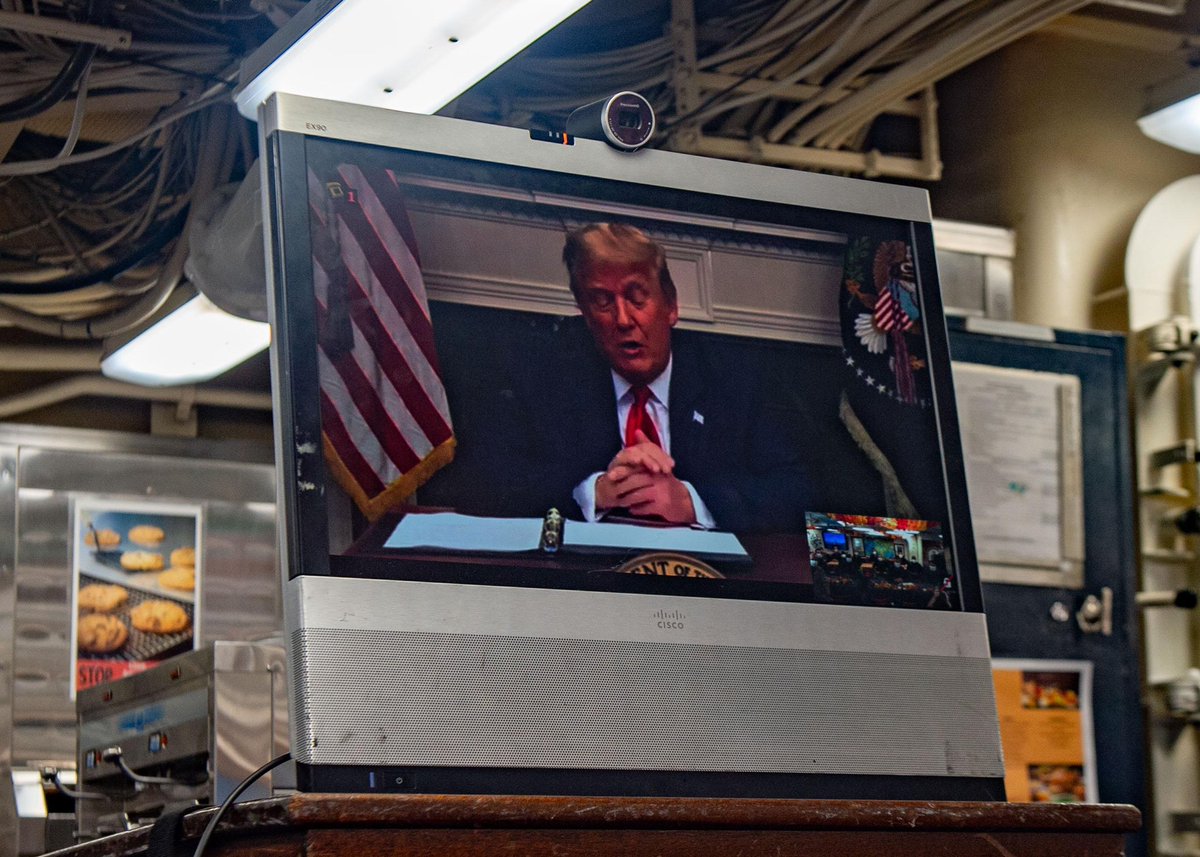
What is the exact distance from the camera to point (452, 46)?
2436 mm

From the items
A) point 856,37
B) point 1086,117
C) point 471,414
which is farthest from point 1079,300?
point 471,414

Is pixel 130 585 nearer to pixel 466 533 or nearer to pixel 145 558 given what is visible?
pixel 145 558

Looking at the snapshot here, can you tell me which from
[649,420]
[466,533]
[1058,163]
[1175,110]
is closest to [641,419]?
[649,420]

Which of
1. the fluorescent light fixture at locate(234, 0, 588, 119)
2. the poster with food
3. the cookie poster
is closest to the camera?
the fluorescent light fixture at locate(234, 0, 588, 119)

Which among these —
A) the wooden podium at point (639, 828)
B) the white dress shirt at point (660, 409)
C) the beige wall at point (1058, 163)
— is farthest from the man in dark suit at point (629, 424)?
the beige wall at point (1058, 163)

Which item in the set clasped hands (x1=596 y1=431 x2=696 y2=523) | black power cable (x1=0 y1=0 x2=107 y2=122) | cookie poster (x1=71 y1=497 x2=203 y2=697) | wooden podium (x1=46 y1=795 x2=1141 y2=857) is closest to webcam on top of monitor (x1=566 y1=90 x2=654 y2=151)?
clasped hands (x1=596 y1=431 x2=696 y2=523)

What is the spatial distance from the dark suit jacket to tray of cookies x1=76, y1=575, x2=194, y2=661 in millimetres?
3585

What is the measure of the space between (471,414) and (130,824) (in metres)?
1.63

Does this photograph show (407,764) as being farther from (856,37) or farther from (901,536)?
(856,37)

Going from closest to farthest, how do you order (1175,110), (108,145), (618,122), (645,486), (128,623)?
(645,486) → (618,122) → (108,145) → (1175,110) → (128,623)

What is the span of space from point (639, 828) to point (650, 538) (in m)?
0.32

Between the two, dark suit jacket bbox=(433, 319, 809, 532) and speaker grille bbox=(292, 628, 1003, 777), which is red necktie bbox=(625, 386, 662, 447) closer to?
dark suit jacket bbox=(433, 319, 809, 532)

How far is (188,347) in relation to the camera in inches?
169

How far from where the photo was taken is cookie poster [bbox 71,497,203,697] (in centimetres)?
459
